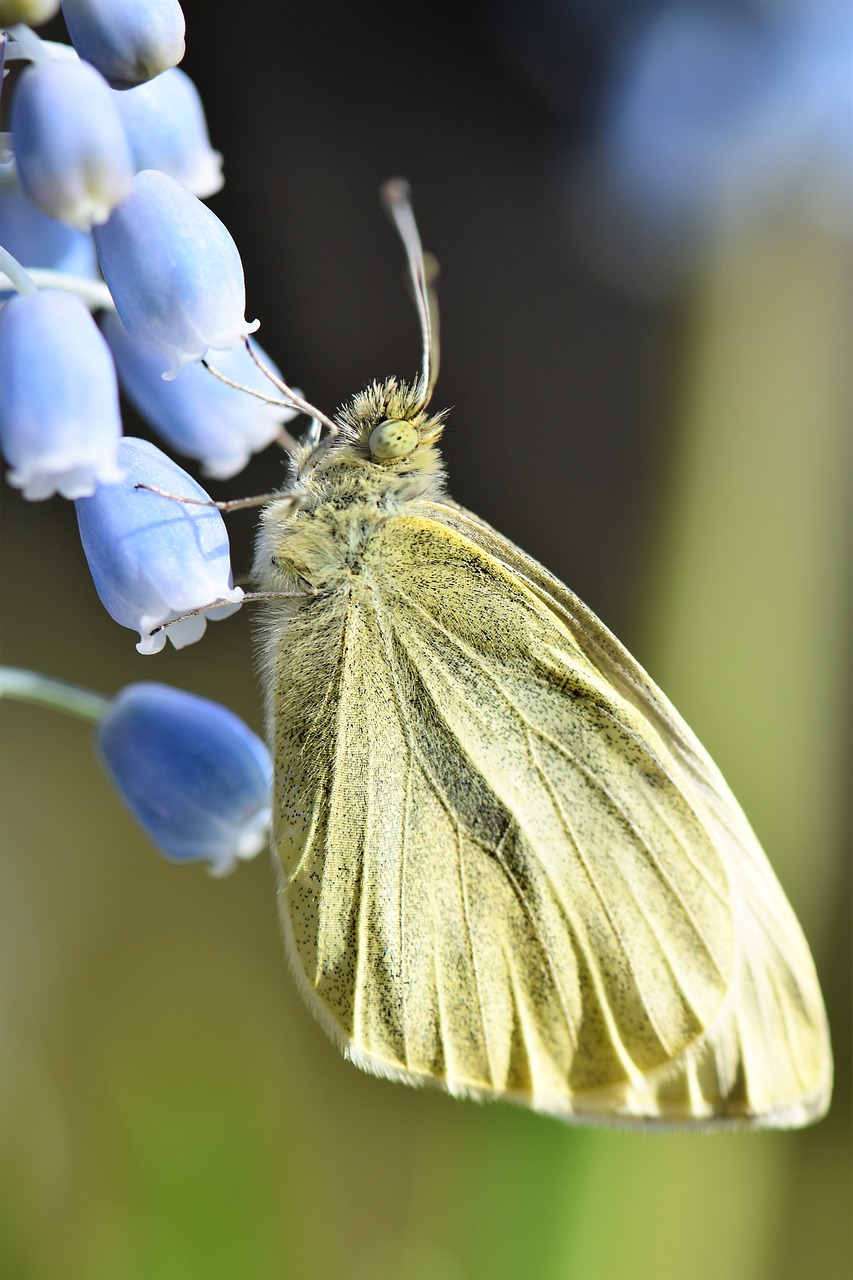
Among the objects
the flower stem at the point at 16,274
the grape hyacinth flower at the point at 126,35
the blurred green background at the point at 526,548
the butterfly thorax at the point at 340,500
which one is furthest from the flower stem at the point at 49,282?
the blurred green background at the point at 526,548

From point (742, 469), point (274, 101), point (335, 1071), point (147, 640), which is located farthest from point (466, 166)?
point (147, 640)

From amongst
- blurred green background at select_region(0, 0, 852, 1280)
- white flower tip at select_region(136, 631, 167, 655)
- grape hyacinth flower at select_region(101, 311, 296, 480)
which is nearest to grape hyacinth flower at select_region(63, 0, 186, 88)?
grape hyacinth flower at select_region(101, 311, 296, 480)

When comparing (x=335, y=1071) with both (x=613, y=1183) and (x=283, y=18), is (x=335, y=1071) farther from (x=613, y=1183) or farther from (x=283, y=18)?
(x=283, y=18)

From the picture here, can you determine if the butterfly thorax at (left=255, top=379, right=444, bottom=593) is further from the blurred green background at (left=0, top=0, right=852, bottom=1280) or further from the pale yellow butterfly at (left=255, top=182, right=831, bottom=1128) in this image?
the blurred green background at (left=0, top=0, right=852, bottom=1280)

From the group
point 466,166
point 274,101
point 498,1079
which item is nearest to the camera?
point 498,1079

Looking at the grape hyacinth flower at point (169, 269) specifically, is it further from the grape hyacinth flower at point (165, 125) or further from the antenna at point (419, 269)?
the antenna at point (419, 269)

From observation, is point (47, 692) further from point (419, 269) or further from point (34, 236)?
point (419, 269)
